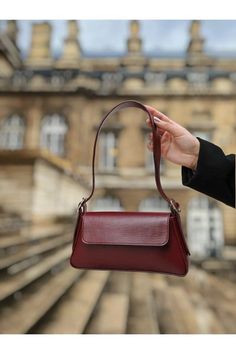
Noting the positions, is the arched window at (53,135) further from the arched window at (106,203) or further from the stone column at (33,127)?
the arched window at (106,203)

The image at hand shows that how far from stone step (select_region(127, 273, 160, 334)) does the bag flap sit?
670 mm

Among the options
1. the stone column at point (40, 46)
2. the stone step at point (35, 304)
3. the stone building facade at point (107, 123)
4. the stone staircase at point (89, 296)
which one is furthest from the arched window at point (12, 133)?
the stone step at point (35, 304)

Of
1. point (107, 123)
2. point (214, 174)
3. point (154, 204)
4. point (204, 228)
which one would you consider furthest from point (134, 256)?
point (107, 123)

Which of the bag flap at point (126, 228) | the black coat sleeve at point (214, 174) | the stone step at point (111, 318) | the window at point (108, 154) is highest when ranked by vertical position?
the window at point (108, 154)

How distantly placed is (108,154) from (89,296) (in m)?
0.68

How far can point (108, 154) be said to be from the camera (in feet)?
5.26

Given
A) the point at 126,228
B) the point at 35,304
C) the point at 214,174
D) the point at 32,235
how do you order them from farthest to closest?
the point at 32,235 → the point at 35,304 → the point at 126,228 → the point at 214,174

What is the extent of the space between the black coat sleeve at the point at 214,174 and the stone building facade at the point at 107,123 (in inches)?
27.3

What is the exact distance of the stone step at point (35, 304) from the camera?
4.20 feet

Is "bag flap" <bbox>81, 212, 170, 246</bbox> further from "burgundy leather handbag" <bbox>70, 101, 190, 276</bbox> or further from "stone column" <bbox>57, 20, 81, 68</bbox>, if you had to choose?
"stone column" <bbox>57, 20, 81, 68</bbox>

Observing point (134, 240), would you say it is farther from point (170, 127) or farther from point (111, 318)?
point (111, 318)

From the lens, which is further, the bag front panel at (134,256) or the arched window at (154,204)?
the arched window at (154,204)

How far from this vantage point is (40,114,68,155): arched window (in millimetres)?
1572
